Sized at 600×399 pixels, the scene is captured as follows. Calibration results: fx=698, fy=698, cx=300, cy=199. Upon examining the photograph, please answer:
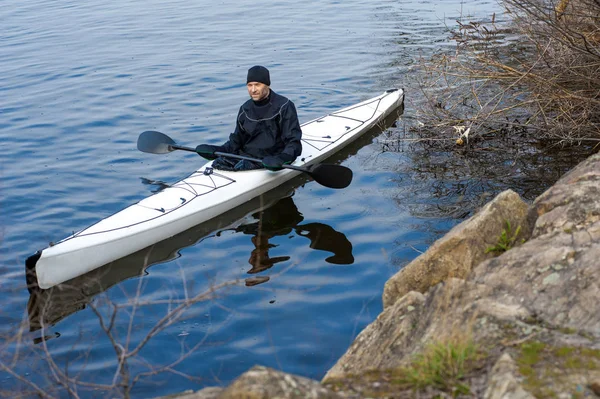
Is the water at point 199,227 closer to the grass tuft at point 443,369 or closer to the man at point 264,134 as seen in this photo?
the man at point 264,134

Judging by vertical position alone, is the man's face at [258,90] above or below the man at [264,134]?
above

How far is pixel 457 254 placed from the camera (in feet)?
14.1

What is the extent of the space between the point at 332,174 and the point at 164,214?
1.83 m

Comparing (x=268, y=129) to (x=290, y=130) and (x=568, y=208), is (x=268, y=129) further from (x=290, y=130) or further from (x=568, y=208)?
(x=568, y=208)

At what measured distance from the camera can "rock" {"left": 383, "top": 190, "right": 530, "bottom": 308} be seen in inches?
168

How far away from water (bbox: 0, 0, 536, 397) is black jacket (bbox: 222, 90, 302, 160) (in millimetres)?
605

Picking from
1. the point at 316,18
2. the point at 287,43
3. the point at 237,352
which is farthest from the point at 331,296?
the point at 316,18

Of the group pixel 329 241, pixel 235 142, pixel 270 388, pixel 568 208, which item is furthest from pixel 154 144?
pixel 270 388

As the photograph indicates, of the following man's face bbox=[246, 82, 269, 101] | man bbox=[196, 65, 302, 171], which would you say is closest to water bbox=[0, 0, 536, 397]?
man bbox=[196, 65, 302, 171]

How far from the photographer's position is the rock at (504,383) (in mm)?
2578

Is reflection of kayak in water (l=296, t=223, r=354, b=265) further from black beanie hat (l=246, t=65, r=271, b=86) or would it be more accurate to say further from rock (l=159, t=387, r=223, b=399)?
rock (l=159, t=387, r=223, b=399)

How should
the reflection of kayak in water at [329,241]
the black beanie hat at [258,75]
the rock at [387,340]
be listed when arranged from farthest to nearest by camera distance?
the black beanie hat at [258,75], the reflection of kayak in water at [329,241], the rock at [387,340]

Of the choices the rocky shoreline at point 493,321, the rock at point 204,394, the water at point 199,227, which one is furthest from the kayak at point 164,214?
the rock at point 204,394

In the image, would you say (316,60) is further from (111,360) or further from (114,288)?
(111,360)
